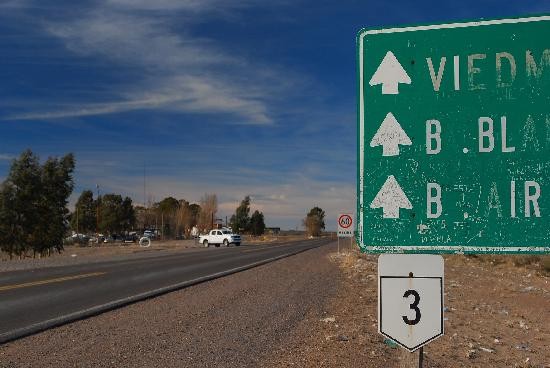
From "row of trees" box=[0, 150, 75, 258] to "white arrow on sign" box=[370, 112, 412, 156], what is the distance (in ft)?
167

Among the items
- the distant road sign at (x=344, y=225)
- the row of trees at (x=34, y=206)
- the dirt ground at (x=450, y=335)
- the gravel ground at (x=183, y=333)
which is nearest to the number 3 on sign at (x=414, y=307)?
the dirt ground at (x=450, y=335)

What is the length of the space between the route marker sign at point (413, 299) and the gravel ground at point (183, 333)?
5.25 m

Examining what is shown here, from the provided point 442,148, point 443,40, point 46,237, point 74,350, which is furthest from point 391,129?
point 46,237

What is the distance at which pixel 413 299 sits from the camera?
2770mm

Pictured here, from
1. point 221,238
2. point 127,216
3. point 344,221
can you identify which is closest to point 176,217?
point 127,216

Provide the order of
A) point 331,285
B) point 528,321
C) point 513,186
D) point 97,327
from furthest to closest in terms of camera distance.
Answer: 1. point 331,285
2. point 528,321
3. point 97,327
4. point 513,186

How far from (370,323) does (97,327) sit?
4.88 metres

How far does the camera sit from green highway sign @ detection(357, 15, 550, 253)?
2.70 m

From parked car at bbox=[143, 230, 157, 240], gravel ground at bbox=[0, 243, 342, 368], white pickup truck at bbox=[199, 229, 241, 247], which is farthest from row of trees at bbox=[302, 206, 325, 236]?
gravel ground at bbox=[0, 243, 342, 368]

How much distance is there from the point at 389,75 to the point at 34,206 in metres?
52.1

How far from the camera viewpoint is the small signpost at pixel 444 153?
2.70 metres

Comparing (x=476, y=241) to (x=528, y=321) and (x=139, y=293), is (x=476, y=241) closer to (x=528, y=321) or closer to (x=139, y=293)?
(x=528, y=321)

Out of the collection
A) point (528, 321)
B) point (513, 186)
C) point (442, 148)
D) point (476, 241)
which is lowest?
point (528, 321)

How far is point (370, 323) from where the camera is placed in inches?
426
